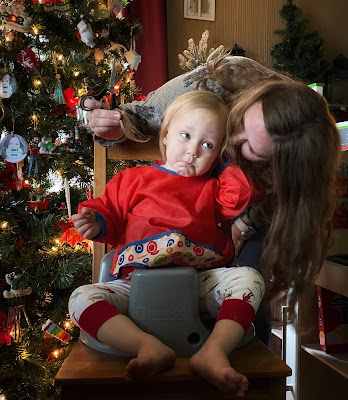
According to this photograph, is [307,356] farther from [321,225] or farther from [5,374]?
[5,374]

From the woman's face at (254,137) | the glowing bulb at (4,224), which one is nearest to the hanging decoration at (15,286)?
the glowing bulb at (4,224)

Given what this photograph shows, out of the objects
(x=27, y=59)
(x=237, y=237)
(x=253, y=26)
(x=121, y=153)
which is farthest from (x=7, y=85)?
(x=253, y=26)

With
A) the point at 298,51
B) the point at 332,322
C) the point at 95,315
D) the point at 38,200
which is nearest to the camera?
the point at 95,315

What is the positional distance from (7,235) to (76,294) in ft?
2.43

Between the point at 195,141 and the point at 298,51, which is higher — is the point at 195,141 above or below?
below

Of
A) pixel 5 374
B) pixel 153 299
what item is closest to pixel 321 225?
pixel 153 299

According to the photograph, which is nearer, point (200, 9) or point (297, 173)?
point (297, 173)

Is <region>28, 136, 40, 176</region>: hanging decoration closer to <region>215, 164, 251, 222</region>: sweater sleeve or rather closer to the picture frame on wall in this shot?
<region>215, 164, 251, 222</region>: sweater sleeve

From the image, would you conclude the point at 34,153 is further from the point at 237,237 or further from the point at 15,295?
the point at 237,237

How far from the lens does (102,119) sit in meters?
0.99

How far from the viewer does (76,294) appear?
32.1 inches

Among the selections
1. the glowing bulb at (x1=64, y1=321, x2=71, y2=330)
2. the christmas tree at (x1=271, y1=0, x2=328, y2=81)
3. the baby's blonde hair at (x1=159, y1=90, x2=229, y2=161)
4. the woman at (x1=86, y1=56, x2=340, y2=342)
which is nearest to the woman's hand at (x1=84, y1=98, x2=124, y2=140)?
the woman at (x1=86, y1=56, x2=340, y2=342)

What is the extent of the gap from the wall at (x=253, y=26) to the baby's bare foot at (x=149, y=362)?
2338 millimetres

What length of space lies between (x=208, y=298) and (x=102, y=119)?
0.43 metres
